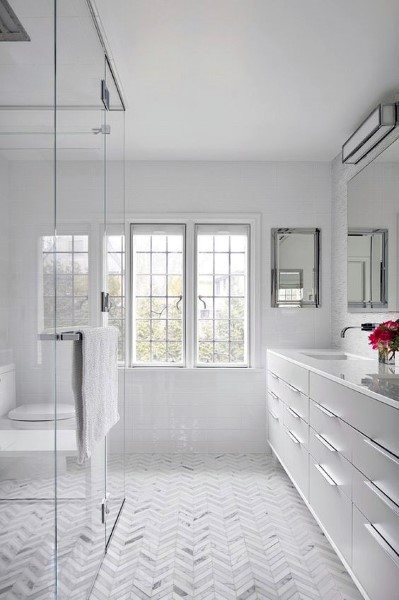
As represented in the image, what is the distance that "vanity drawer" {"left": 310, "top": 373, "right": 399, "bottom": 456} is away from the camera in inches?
65.7

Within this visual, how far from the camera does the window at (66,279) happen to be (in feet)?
4.90

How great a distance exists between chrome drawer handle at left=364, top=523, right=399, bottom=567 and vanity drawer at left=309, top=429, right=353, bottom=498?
0.80 feet

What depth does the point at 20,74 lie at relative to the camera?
1.25m

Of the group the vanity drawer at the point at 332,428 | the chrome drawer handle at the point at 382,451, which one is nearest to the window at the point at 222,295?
the vanity drawer at the point at 332,428

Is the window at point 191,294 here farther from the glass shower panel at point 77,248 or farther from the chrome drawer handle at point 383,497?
the chrome drawer handle at point 383,497

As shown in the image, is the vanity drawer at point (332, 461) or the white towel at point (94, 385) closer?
the white towel at point (94, 385)

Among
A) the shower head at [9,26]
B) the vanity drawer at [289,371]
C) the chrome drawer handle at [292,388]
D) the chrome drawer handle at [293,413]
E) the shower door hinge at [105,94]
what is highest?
the shower door hinge at [105,94]

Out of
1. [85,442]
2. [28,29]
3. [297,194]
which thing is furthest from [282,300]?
[28,29]

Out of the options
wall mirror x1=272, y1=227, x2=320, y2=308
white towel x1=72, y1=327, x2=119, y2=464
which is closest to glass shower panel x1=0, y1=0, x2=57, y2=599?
white towel x1=72, y1=327, x2=119, y2=464

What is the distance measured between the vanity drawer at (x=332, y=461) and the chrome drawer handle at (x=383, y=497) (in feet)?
0.71

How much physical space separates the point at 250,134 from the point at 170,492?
8.07 ft

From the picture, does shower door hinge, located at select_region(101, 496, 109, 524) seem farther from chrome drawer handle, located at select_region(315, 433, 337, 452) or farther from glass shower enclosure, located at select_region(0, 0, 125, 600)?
chrome drawer handle, located at select_region(315, 433, 337, 452)

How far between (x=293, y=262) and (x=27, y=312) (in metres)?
3.17

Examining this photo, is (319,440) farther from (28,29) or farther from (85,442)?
(28,29)
